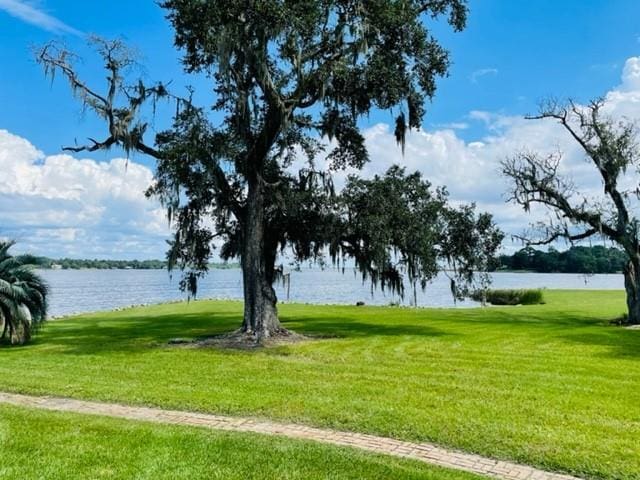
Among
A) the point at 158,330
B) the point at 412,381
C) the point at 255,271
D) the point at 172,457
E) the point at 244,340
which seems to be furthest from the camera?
the point at 158,330

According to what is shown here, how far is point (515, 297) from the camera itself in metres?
32.4

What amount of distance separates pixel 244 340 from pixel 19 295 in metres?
5.23

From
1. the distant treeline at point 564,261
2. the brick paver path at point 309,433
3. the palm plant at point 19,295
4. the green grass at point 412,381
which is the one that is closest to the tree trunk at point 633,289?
the green grass at point 412,381

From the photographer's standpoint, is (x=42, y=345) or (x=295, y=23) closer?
(x=295, y=23)

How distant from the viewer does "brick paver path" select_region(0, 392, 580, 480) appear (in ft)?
16.0

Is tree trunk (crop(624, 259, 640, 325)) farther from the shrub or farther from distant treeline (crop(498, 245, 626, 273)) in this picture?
distant treeline (crop(498, 245, 626, 273))

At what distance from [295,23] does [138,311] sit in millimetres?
18206

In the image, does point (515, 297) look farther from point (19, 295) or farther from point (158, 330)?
point (19, 295)

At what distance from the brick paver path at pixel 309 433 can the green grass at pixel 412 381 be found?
225 millimetres

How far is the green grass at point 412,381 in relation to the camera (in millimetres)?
5797

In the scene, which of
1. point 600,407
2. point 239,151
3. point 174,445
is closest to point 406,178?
point 239,151

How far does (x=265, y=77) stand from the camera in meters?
12.4

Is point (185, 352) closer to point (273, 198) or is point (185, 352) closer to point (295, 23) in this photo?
point (273, 198)

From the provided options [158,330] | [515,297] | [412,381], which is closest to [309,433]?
[412,381]
